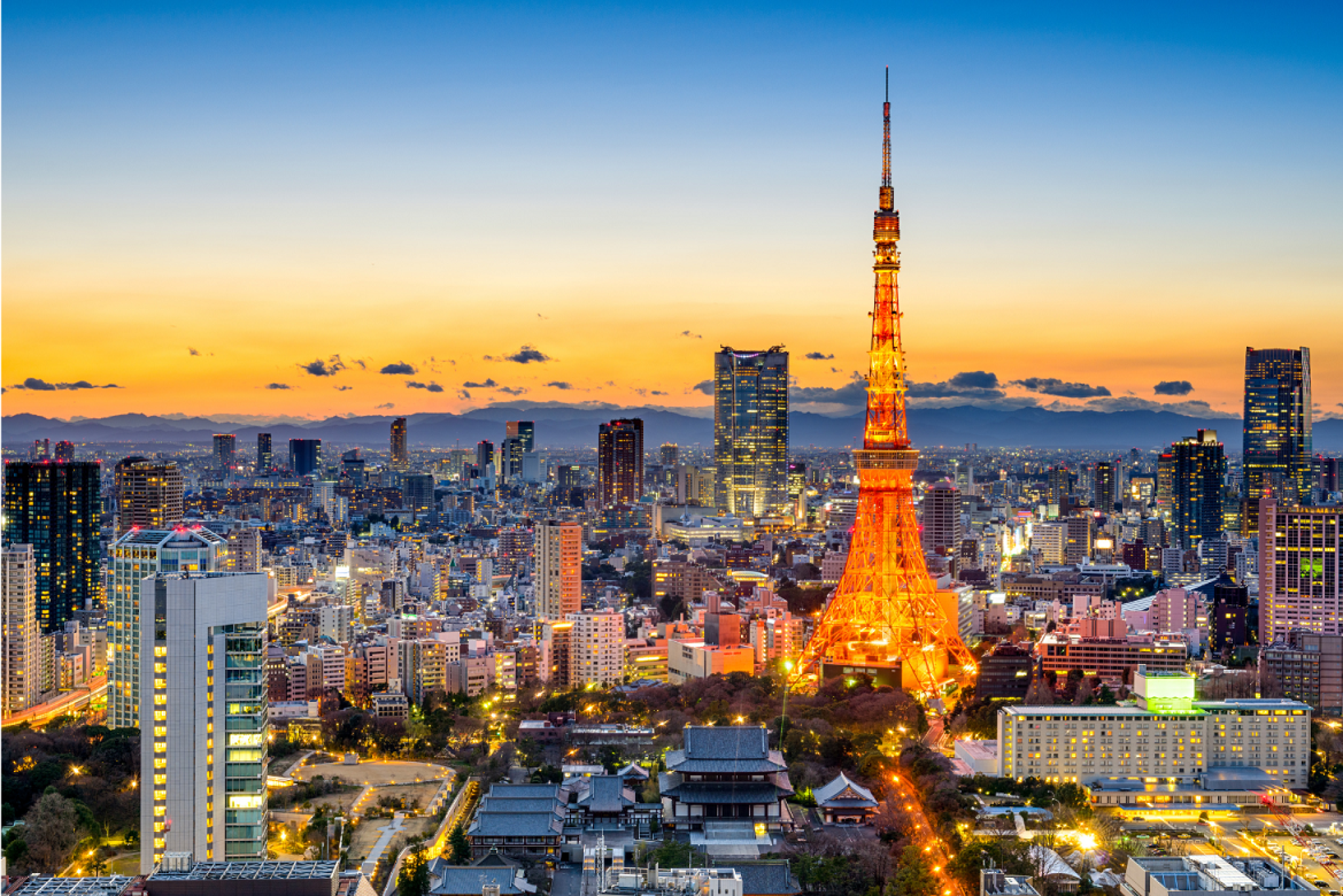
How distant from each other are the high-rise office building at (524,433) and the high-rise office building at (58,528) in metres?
35.3

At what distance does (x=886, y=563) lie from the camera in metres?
19.3

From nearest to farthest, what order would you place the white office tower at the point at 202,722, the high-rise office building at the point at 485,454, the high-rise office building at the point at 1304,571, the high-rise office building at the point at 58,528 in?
1. the white office tower at the point at 202,722
2. the high-rise office building at the point at 1304,571
3. the high-rise office building at the point at 58,528
4. the high-rise office building at the point at 485,454

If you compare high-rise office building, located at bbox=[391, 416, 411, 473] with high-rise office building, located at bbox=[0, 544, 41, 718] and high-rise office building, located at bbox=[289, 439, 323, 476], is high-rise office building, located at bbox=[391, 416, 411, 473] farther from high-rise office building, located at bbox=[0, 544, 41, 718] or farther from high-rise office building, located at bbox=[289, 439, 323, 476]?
high-rise office building, located at bbox=[0, 544, 41, 718]

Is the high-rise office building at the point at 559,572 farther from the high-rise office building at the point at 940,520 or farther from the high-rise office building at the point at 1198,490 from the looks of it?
the high-rise office building at the point at 1198,490

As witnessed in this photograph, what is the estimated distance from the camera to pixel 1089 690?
17.9 m

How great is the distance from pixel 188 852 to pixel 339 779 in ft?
15.9

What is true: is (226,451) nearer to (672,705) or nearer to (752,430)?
(752,430)

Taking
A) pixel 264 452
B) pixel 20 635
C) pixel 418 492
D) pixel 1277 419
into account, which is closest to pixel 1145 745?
pixel 20 635

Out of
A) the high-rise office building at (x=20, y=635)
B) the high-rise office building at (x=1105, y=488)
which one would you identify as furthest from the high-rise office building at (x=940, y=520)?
the high-rise office building at (x=20, y=635)

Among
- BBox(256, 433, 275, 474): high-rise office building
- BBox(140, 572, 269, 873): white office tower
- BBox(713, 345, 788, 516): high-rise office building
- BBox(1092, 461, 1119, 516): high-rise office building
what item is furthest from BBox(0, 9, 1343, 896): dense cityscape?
BBox(256, 433, 275, 474): high-rise office building

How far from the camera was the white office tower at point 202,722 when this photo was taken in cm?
1070

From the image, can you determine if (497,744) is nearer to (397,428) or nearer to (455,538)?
(455,538)

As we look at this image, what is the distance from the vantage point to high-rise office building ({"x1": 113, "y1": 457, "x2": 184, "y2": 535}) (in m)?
30.8

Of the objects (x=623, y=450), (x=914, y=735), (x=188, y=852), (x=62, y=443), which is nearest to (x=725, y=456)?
(x=623, y=450)
